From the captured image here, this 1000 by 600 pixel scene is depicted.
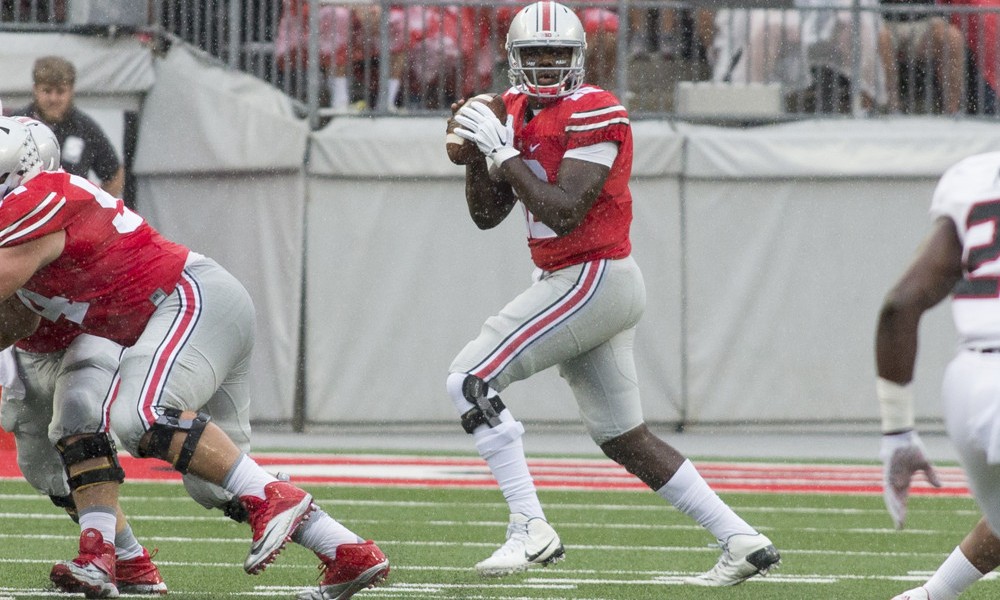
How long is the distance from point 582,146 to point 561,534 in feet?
6.40

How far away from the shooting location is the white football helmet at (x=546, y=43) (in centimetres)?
546

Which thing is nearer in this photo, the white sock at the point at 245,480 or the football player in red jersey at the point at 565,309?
the white sock at the point at 245,480

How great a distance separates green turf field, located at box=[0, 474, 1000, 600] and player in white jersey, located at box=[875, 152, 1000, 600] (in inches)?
71.0

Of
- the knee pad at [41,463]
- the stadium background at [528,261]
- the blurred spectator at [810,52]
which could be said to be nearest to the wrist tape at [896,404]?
the knee pad at [41,463]

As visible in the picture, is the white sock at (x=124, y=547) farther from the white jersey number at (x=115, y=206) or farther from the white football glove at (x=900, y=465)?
the white football glove at (x=900, y=465)

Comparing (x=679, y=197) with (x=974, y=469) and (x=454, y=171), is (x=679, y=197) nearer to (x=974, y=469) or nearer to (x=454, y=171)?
(x=454, y=171)

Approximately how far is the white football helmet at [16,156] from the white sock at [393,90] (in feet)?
21.2

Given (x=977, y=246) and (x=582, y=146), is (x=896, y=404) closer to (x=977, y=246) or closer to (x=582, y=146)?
(x=977, y=246)

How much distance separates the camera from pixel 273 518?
4.39 m

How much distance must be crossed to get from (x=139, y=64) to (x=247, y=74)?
0.71 metres

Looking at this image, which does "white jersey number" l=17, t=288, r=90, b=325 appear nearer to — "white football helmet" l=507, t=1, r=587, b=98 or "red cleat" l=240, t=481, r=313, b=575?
"red cleat" l=240, t=481, r=313, b=575

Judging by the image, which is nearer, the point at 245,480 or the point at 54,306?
the point at 245,480

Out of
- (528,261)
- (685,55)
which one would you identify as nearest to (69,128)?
(528,261)

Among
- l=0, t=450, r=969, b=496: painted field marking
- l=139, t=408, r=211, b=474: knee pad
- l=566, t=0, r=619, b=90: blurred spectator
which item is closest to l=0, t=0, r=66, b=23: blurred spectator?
l=0, t=450, r=969, b=496: painted field marking
